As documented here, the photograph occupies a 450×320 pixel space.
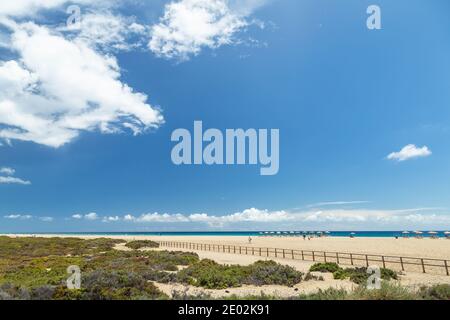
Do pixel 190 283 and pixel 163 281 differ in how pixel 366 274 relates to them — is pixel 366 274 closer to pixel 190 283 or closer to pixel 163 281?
pixel 190 283

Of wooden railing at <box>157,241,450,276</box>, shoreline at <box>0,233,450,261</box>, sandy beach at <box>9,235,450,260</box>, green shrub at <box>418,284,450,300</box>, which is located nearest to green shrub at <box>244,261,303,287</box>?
wooden railing at <box>157,241,450,276</box>

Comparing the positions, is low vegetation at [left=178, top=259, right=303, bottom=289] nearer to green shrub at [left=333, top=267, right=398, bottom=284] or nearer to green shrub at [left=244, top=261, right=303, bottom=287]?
green shrub at [left=244, top=261, right=303, bottom=287]

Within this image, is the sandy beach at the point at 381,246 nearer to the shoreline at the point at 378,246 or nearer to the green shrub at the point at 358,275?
the shoreline at the point at 378,246

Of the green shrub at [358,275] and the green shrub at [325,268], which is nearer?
the green shrub at [358,275]

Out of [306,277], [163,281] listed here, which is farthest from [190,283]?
[306,277]

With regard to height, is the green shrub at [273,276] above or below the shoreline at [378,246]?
above

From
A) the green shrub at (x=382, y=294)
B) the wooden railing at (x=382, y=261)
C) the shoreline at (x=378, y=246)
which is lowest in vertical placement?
the shoreline at (x=378, y=246)

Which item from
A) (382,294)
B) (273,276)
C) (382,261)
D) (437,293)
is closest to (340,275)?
(273,276)

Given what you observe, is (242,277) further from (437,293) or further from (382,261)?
(382,261)

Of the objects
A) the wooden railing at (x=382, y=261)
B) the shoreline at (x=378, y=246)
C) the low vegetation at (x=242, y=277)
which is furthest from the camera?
the shoreline at (x=378, y=246)

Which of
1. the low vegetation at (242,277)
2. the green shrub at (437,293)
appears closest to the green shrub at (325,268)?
the low vegetation at (242,277)
